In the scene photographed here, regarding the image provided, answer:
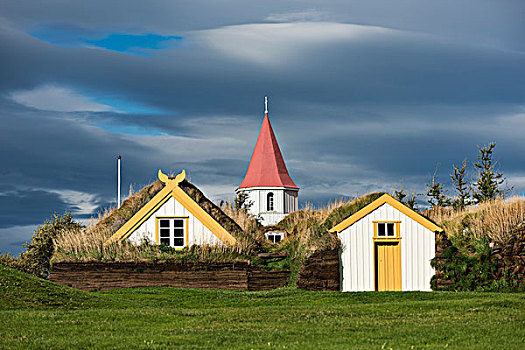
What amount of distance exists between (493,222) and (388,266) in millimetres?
4831

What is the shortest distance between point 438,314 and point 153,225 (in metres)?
17.2

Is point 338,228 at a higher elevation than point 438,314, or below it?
higher

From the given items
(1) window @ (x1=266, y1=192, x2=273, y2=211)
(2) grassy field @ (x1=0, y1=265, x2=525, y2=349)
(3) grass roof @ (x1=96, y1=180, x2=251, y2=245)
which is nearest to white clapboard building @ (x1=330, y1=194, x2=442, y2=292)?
(3) grass roof @ (x1=96, y1=180, x2=251, y2=245)

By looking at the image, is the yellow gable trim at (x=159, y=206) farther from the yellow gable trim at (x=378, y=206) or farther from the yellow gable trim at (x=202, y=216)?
the yellow gable trim at (x=378, y=206)

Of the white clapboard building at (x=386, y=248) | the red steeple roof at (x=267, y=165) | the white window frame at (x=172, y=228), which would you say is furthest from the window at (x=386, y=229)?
→ the red steeple roof at (x=267, y=165)

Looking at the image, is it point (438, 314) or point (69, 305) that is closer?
point (438, 314)

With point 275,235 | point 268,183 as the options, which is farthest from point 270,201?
point 275,235

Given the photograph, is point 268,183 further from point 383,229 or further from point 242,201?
point 383,229

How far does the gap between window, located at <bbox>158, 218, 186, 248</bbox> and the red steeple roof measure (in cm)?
3085

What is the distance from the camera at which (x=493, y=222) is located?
2759cm

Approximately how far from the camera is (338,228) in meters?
29.0

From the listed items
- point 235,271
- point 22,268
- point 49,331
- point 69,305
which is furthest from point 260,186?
point 49,331

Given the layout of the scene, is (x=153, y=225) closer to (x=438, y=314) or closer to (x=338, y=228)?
(x=338, y=228)

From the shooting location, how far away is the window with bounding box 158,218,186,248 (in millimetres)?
30984
